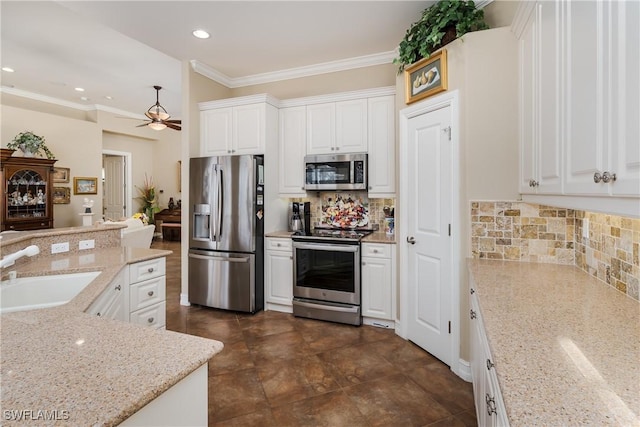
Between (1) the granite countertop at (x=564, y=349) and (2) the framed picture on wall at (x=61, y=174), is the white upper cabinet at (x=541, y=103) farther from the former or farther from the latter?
(2) the framed picture on wall at (x=61, y=174)

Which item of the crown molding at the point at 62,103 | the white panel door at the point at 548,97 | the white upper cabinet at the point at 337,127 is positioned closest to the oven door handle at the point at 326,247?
the white upper cabinet at the point at 337,127

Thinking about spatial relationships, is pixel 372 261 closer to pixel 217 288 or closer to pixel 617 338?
pixel 217 288

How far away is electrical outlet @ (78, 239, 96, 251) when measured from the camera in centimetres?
249

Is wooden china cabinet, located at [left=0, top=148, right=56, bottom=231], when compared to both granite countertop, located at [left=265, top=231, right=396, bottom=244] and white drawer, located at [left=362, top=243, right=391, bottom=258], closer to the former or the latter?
granite countertop, located at [left=265, top=231, right=396, bottom=244]

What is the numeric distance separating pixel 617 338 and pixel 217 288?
3.44 m

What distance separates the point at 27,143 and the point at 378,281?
6.36 meters

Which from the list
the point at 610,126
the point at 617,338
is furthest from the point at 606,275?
the point at 610,126

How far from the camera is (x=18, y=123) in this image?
19.0 ft

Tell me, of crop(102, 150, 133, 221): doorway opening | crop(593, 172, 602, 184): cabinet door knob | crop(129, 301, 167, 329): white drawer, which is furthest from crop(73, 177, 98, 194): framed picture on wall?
crop(593, 172, 602, 184): cabinet door knob

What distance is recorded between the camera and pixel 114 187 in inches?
325

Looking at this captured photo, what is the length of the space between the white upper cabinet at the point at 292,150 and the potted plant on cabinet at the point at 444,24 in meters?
1.55

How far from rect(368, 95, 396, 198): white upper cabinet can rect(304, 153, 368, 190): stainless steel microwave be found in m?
0.11

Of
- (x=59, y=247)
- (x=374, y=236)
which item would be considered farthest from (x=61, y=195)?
(x=374, y=236)

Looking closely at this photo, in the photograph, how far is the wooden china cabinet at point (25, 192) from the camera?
17.9 feet
